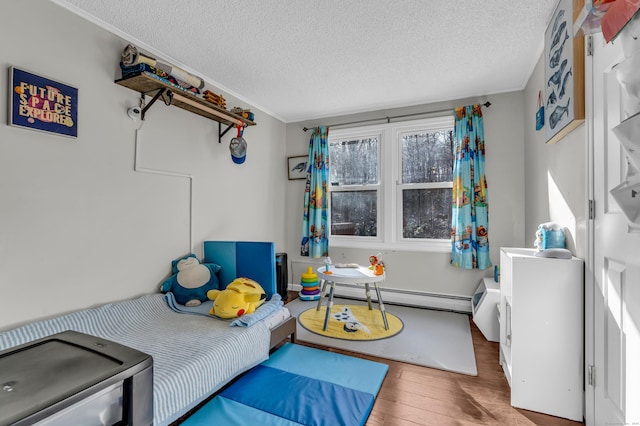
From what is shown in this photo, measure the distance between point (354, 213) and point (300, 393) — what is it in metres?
2.39

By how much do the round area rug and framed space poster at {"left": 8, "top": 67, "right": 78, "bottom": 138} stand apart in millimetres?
2300

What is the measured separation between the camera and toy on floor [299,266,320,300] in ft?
11.7

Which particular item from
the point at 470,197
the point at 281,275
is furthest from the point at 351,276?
the point at 470,197

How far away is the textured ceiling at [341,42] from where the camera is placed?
6.16 feet

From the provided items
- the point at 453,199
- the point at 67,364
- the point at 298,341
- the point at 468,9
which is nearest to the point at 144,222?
the point at 298,341

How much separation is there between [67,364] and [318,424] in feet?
4.00

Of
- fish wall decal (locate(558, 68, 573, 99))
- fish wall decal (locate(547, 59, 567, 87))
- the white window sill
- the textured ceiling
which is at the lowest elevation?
the white window sill

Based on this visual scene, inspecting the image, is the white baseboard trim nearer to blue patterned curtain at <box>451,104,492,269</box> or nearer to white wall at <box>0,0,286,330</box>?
blue patterned curtain at <box>451,104,492,269</box>

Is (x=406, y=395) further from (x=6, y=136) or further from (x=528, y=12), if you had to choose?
(x=6, y=136)

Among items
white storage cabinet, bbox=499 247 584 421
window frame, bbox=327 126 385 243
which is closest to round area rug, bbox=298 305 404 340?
window frame, bbox=327 126 385 243

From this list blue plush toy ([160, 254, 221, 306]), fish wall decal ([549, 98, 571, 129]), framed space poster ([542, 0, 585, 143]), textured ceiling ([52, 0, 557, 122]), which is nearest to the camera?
framed space poster ([542, 0, 585, 143])

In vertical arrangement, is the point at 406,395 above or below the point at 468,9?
below

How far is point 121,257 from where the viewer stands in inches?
→ 82.8

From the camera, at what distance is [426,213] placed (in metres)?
3.45
